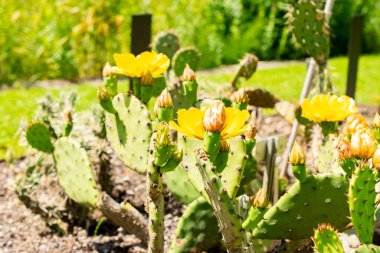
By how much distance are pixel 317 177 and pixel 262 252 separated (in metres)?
0.65

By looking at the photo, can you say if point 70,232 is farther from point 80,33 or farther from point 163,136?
point 80,33

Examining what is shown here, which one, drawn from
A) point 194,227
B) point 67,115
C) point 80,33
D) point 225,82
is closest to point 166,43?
point 67,115

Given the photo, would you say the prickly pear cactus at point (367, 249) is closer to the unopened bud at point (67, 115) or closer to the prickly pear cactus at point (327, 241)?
the prickly pear cactus at point (327, 241)

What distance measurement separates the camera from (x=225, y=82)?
645 cm

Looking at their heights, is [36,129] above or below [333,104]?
below

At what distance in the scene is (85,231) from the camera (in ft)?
11.4

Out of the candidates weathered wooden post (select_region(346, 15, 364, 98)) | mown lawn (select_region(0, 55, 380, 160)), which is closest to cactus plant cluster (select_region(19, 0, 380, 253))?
mown lawn (select_region(0, 55, 380, 160))

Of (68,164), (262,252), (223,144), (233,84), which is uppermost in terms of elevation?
(223,144)

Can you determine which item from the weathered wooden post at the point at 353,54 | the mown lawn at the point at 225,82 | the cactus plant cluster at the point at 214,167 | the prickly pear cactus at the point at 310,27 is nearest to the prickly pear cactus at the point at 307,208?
the cactus plant cluster at the point at 214,167

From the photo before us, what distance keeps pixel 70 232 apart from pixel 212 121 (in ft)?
6.04

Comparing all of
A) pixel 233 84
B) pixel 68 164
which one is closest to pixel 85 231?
pixel 68 164

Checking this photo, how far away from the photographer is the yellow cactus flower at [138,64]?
8.74ft

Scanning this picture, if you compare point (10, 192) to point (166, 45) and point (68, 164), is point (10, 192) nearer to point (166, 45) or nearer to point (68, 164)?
point (68, 164)

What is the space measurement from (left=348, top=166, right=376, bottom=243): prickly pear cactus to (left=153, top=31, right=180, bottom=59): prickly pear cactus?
2158 millimetres
